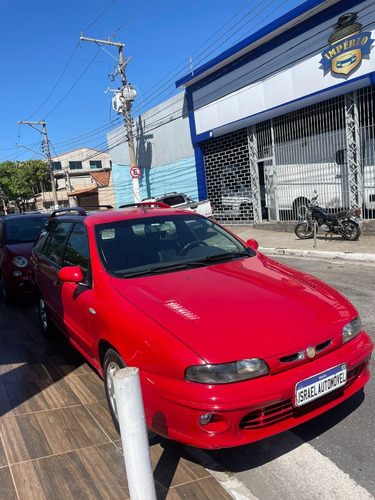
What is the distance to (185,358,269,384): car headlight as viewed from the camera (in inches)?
85.7

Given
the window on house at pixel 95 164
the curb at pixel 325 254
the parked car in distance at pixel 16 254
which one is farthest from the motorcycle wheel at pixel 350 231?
the window on house at pixel 95 164

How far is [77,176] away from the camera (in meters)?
56.1

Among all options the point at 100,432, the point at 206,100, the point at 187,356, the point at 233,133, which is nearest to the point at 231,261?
the point at 187,356

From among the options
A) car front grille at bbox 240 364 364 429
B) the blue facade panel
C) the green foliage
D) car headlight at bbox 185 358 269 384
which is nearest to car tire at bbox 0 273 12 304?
car headlight at bbox 185 358 269 384

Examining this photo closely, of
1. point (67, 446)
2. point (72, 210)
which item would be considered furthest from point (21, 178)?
point (67, 446)

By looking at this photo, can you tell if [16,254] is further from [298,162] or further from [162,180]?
[162,180]

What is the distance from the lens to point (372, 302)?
5.36 m

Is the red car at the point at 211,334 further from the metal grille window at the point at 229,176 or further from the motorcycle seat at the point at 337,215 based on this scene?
the metal grille window at the point at 229,176

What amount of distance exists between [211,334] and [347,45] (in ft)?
37.4

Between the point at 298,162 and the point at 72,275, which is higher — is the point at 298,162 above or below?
above

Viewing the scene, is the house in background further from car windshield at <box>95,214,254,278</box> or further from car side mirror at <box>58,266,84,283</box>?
car side mirror at <box>58,266,84,283</box>

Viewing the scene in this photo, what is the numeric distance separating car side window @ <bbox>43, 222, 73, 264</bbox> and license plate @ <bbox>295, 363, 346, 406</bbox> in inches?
115

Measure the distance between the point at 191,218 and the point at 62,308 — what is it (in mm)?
1611

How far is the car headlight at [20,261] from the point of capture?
6.69 metres
